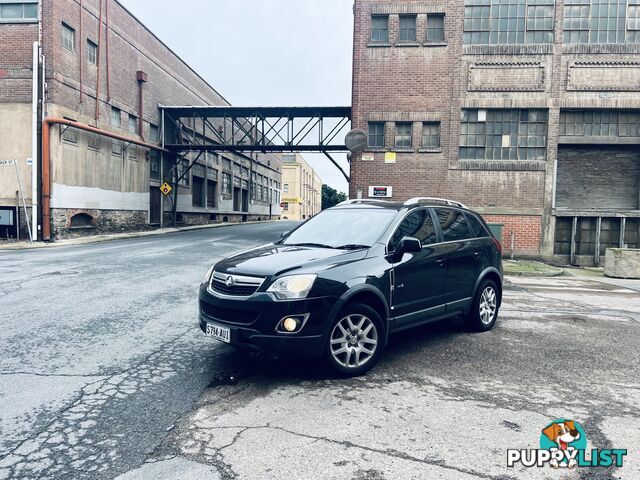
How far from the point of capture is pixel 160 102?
31016 millimetres

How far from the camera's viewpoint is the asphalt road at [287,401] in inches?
115

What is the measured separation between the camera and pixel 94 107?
2358 cm

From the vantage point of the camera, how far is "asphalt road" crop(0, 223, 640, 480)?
2914 millimetres

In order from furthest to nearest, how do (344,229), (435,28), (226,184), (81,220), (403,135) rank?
(226,184)
(81,220)
(403,135)
(435,28)
(344,229)

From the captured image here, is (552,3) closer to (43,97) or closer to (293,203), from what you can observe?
(43,97)

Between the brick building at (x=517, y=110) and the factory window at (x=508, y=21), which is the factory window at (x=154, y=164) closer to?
the brick building at (x=517, y=110)

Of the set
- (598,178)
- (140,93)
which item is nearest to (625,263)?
(598,178)

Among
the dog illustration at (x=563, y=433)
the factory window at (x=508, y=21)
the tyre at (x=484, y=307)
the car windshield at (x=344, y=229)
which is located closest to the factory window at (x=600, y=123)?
the factory window at (x=508, y=21)

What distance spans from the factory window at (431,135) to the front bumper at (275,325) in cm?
1540

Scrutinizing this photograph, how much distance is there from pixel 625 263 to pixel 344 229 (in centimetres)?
1186

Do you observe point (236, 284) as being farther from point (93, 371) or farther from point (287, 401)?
point (93, 371)

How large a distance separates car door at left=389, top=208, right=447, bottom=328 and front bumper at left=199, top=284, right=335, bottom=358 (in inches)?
40.6

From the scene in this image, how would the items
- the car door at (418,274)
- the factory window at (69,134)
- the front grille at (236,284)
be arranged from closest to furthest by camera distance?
1. the front grille at (236,284)
2. the car door at (418,274)
3. the factory window at (69,134)

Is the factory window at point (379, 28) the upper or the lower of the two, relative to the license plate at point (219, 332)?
upper
